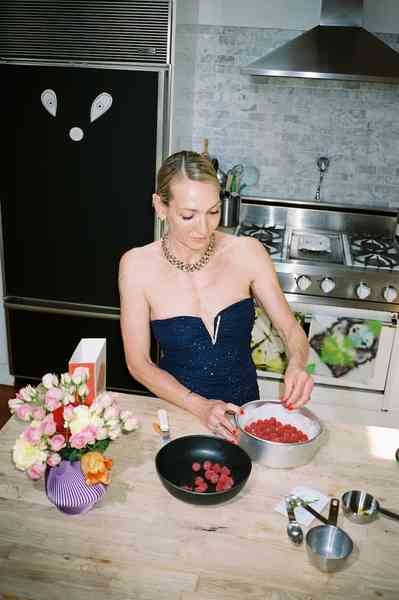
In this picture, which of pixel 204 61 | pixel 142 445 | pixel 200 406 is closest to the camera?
pixel 142 445

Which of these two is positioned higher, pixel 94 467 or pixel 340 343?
pixel 94 467

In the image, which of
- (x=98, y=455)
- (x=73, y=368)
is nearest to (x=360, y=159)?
(x=73, y=368)

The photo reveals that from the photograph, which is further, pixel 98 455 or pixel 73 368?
pixel 73 368

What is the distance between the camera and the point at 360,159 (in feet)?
10.8

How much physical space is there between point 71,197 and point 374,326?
1.62 metres

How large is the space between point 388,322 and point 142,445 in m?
1.68

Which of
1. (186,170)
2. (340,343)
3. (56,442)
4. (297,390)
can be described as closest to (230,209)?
(340,343)

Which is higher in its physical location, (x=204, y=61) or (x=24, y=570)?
(x=204, y=61)

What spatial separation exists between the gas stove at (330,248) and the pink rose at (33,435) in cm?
183

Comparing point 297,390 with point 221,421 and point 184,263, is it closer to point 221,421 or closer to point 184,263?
point 221,421

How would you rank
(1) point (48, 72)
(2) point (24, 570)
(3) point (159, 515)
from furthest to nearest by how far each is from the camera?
(1) point (48, 72) → (3) point (159, 515) → (2) point (24, 570)

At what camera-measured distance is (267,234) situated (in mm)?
3170

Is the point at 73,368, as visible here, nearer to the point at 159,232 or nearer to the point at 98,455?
the point at 98,455

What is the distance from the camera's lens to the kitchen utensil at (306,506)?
1311mm
